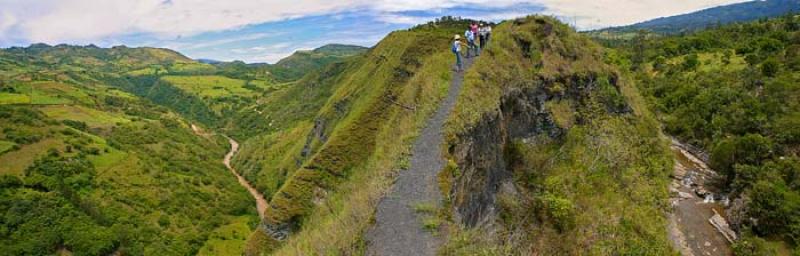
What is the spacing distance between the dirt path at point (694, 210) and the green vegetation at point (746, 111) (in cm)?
188

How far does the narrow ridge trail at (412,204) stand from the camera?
38.2ft

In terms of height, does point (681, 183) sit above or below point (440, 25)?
below

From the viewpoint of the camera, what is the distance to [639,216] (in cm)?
2466

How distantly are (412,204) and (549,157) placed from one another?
15.9m

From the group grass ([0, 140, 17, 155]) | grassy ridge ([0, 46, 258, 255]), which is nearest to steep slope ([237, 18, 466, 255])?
grassy ridge ([0, 46, 258, 255])

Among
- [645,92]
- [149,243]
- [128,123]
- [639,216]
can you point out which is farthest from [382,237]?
[128,123]

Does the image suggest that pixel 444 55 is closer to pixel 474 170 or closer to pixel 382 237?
pixel 474 170

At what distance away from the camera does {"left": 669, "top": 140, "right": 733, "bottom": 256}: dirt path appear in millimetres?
34375

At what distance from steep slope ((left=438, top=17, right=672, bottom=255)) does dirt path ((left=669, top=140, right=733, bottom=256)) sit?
4510 mm

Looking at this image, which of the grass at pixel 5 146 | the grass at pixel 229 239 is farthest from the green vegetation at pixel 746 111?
the grass at pixel 5 146

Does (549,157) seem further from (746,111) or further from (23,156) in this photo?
(23,156)

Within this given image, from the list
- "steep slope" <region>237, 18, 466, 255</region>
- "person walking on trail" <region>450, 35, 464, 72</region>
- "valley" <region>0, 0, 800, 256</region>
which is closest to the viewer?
"steep slope" <region>237, 18, 466, 255</region>

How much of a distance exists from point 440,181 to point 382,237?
10.1 feet

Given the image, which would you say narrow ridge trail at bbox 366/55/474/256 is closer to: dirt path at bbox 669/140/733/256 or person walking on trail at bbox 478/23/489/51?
person walking on trail at bbox 478/23/489/51
